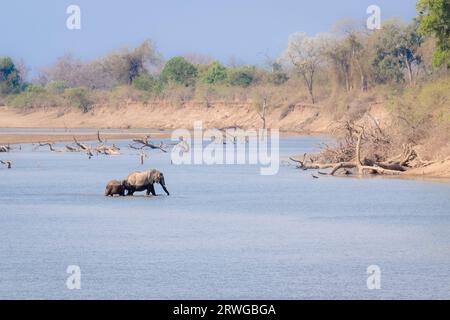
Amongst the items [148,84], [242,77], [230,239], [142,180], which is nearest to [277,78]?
[242,77]

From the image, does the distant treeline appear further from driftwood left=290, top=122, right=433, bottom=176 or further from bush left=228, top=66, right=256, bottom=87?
driftwood left=290, top=122, right=433, bottom=176

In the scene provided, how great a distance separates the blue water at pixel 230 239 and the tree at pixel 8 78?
81597 millimetres

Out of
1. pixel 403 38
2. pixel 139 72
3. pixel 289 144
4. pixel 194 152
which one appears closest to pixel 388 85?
pixel 403 38

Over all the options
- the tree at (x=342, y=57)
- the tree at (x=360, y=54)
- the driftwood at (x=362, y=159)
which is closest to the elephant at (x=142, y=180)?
the driftwood at (x=362, y=159)

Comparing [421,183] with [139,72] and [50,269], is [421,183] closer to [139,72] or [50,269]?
[50,269]

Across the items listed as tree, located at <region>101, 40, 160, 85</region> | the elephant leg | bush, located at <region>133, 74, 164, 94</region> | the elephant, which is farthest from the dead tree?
the elephant

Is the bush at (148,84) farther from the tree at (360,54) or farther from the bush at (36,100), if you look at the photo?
the tree at (360,54)

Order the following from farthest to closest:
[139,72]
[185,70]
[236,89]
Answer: [139,72]
[185,70]
[236,89]

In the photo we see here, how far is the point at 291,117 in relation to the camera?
9162 centimetres

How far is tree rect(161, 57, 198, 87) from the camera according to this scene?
372ft

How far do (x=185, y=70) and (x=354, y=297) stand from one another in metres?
99.0

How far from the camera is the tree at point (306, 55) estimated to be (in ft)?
322

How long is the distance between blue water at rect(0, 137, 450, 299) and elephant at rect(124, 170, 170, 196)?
419mm

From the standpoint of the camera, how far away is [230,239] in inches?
928
